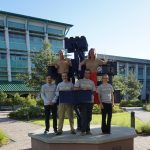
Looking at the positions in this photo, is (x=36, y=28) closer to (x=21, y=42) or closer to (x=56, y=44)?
(x=21, y=42)

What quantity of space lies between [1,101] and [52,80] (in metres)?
33.5

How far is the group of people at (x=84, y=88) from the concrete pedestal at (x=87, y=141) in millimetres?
464

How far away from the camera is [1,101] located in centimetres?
4394

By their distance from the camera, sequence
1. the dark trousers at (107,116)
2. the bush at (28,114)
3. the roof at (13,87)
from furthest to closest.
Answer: the roof at (13,87) < the bush at (28,114) < the dark trousers at (107,116)

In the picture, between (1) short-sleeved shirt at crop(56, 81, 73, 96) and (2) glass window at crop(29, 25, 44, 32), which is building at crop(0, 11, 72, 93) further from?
(1) short-sleeved shirt at crop(56, 81, 73, 96)

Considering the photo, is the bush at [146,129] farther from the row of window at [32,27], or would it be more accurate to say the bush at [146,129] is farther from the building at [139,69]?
the building at [139,69]

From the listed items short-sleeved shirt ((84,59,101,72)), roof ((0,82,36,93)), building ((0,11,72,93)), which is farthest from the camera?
building ((0,11,72,93))

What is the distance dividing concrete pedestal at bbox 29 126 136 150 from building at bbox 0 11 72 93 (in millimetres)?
40931

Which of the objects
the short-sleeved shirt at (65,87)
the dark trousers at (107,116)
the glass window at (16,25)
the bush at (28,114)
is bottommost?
the bush at (28,114)

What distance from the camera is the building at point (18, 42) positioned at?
176ft

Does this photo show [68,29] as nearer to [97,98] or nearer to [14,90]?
[14,90]

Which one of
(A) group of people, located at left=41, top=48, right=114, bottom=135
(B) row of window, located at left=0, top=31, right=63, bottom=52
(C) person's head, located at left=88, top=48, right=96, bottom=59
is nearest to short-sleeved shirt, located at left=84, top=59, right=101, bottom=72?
(A) group of people, located at left=41, top=48, right=114, bottom=135

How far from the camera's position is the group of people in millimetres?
10844

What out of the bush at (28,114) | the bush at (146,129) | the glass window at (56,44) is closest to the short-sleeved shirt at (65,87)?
the bush at (146,129)
